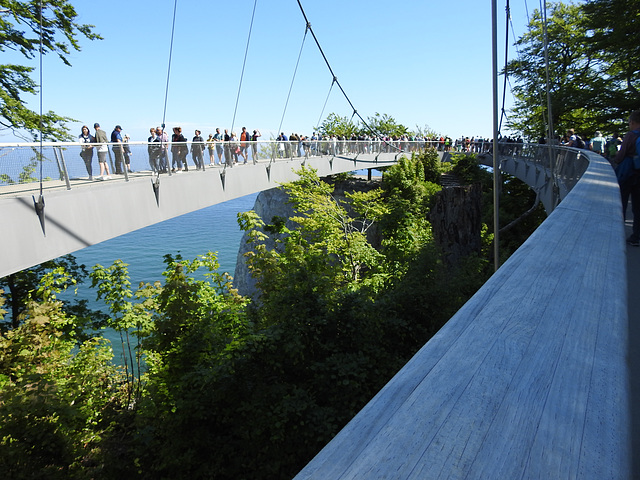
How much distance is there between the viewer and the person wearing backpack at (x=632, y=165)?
14.3 ft

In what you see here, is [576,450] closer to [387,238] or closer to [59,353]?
[59,353]

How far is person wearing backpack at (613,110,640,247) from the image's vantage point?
A: 436cm

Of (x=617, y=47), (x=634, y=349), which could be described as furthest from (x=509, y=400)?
(x=617, y=47)

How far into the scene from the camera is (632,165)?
14.5 feet

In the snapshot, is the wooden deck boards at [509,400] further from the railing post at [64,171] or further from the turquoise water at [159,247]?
the turquoise water at [159,247]

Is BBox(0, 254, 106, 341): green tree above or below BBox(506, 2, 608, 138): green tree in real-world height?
below

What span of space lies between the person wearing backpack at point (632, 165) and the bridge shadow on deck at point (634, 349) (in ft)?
1.50

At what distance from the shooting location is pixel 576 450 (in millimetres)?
631

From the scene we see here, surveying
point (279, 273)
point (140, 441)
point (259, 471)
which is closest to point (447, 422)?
point (259, 471)

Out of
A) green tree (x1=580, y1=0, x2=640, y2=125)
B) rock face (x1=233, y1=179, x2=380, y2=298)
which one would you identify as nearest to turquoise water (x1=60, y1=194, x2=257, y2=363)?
rock face (x1=233, y1=179, x2=380, y2=298)

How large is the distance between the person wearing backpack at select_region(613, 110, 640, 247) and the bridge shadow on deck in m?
0.46

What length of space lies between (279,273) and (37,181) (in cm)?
744

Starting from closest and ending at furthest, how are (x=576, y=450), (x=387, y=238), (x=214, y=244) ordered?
1. (x=576, y=450)
2. (x=387, y=238)
3. (x=214, y=244)

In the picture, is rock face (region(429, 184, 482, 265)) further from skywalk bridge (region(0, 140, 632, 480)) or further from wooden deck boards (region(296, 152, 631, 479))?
wooden deck boards (region(296, 152, 631, 479))
